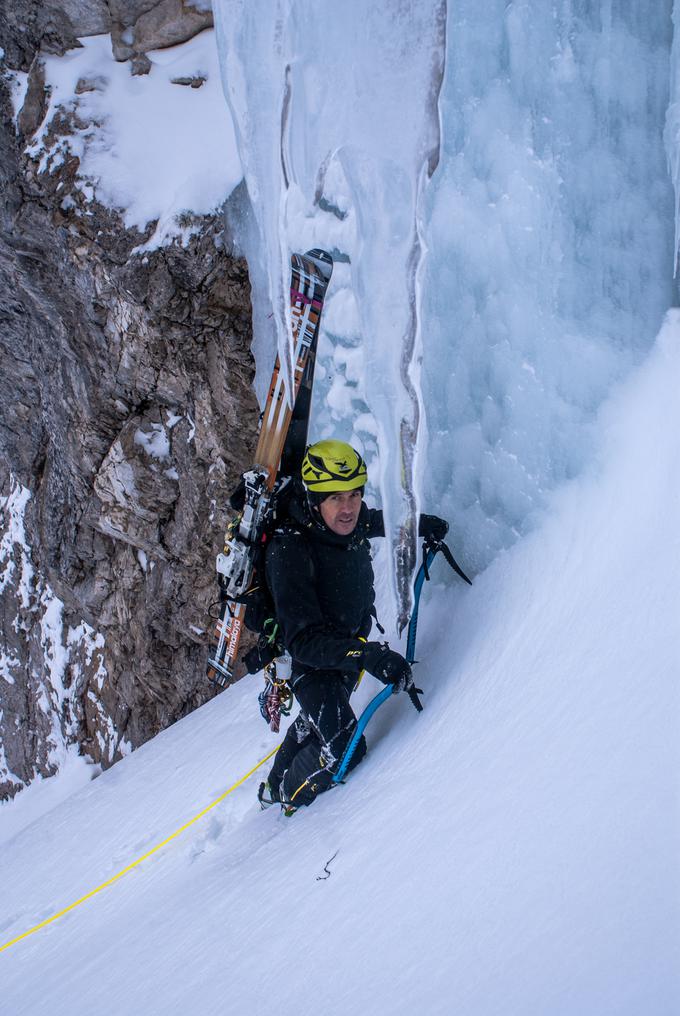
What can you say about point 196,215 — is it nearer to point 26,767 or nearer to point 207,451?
point 207,451

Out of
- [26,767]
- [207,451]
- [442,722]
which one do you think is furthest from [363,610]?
[26,767]

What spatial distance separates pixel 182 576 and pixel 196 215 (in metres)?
2.83

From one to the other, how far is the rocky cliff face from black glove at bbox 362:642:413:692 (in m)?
2.89

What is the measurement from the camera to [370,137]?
3.40 metres

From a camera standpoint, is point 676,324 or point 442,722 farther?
point 442,722

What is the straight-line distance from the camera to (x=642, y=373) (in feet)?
9.12

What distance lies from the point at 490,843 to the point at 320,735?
1.48 m

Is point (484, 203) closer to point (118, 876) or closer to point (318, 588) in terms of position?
point (318, 588)

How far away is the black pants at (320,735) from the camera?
3.53 meters

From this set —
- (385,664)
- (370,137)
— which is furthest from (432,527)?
(370,137)

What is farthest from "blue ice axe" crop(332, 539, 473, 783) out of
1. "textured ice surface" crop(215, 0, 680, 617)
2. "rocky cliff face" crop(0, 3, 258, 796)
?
"rocky cliff face" crop(0, 3, 258, 796)

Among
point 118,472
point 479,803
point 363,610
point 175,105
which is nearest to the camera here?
point 479,803

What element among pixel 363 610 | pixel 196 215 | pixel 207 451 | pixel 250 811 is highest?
pixel 196 215

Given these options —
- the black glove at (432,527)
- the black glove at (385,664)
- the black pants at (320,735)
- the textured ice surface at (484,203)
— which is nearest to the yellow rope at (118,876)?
the black pants at (320,735)
